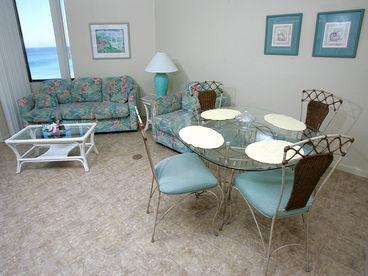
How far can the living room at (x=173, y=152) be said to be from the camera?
6.10 feet

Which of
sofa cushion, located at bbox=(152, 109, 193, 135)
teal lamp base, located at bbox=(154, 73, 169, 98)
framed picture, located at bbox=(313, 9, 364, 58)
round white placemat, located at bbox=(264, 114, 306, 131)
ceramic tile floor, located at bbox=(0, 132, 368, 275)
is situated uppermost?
framed picture, located at bbox=(313, 9, 364, 58)

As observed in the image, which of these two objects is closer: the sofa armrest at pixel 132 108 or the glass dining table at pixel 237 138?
the glass dining table at pixel 237 138

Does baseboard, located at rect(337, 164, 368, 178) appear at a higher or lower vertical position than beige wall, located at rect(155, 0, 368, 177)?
lower

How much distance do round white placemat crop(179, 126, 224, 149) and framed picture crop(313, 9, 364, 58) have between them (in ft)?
5.56

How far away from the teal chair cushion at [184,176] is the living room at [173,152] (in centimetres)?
48

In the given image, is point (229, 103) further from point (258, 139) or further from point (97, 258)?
point (97, 258)

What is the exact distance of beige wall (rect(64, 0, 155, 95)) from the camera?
4.33m

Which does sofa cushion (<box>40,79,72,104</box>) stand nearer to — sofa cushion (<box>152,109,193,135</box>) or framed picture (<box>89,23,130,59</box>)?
framed picture (<box>89,23,130,59</box>)

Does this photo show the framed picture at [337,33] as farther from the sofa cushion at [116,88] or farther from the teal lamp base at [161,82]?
the sofa cushion at [116,88]

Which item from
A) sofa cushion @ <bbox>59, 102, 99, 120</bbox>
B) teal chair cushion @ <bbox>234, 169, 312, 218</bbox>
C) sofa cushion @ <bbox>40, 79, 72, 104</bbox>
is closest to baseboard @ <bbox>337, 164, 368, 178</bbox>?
teal chair cushion @ <bbox>234, 169, 312, 218</bbox>

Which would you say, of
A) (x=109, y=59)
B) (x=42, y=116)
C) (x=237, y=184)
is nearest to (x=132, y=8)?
(x=109, y=59)

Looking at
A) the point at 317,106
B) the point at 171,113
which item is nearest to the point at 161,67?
the point at 171,113

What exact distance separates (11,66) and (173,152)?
2977 mm

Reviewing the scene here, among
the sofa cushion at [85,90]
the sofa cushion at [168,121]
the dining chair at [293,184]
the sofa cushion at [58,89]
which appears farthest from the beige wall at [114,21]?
the dining chair at [293,184]
